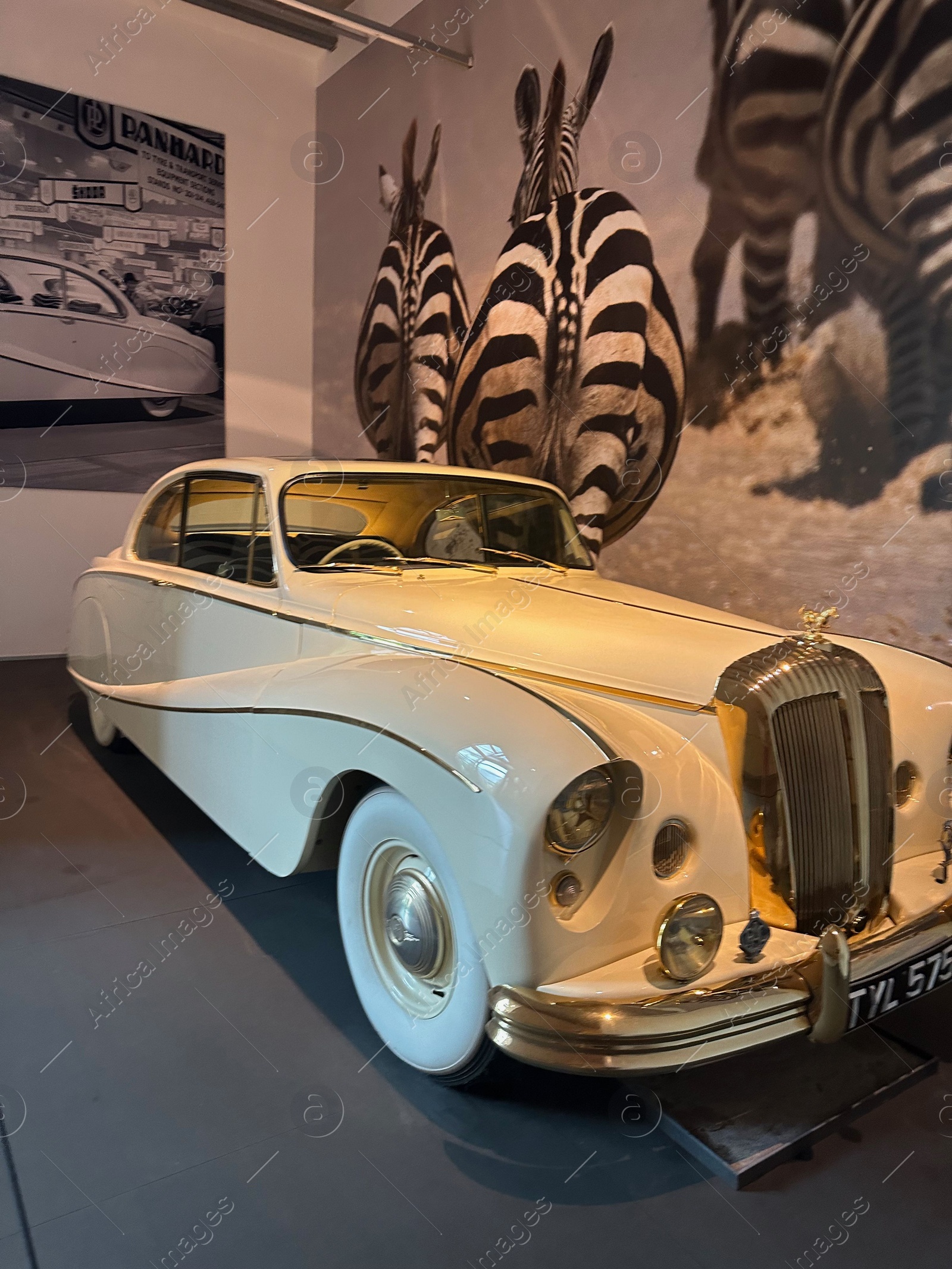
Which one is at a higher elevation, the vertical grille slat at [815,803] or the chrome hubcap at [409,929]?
the vertical grille slat at [815,803]

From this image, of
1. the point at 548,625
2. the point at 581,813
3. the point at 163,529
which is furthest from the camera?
the point at 163,529

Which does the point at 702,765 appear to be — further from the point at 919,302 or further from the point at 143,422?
the point at 143,422

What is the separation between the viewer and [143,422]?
21.2 ft

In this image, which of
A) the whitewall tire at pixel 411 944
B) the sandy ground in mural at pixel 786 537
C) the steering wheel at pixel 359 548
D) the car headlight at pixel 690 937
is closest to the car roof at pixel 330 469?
the steering wheel at pixel 359 548

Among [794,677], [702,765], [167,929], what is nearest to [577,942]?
[702,765]

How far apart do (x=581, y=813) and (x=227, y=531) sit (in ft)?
6.44

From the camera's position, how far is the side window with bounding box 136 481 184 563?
347cm

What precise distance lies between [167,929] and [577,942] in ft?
4.90

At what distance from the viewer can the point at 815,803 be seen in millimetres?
1901

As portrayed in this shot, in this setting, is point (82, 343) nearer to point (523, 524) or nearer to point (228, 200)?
point (228, 200)

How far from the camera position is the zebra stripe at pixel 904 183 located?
3.15 metres

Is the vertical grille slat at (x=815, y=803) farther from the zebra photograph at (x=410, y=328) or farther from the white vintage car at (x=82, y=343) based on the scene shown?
the white vintage car at (x=82, y=343)

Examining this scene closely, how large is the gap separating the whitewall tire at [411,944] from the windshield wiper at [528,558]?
1.30m

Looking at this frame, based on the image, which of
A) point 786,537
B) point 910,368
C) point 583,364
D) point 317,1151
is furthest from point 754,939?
point 583,364
